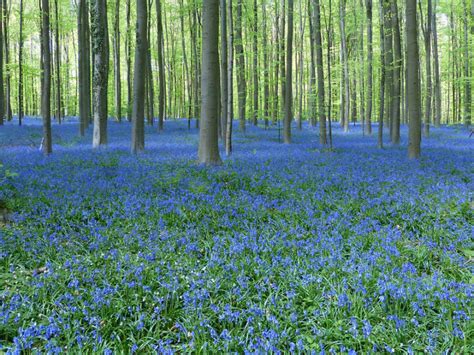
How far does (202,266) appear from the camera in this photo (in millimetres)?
4508

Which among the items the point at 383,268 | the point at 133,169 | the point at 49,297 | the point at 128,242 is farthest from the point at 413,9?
the point at 49,297

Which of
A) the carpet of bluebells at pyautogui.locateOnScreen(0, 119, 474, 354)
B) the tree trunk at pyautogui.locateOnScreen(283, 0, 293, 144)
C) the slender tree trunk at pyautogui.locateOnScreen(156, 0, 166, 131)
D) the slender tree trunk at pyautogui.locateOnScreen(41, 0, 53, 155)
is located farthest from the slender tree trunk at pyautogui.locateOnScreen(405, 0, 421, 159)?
the slender tree trunk at pyautogui.locateOnScreen(156, 0, 166, 131)

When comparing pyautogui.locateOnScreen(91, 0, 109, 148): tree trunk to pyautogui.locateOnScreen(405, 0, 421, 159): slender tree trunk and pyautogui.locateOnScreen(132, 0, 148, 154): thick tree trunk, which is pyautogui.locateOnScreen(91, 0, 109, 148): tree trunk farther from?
pyautogui.locateOnScreen(405, 0, 421, 159): slender tree trunk

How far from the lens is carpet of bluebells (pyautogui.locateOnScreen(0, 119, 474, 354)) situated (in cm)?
314

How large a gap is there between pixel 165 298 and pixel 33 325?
115cm

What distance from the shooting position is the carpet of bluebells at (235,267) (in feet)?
10.3

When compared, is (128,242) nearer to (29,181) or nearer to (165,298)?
(165,298)

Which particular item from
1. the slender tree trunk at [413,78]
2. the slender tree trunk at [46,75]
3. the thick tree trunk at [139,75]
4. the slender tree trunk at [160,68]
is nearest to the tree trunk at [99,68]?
the thick tree trunk at [139,75]

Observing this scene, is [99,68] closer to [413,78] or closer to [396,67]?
[413,78]

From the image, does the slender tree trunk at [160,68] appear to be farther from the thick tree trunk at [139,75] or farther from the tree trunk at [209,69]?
the tree trunk at [209,69]

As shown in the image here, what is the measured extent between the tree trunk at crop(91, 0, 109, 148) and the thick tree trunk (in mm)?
2110

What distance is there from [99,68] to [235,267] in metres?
14.7

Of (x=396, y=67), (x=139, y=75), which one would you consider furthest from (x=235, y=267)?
(x=396, y=67)

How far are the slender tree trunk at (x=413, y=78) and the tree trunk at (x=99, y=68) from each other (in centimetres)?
1242
